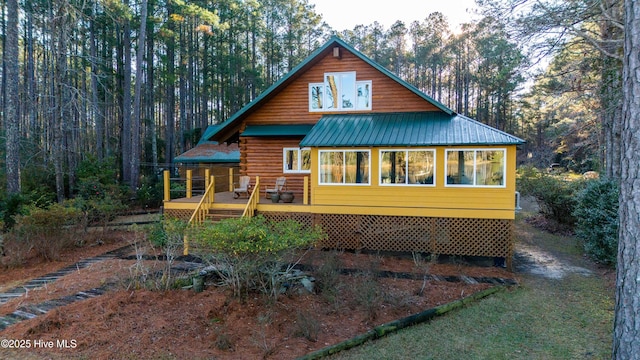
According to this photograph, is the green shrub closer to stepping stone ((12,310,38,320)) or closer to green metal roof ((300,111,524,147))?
green metal roof ((300,111,524,147))

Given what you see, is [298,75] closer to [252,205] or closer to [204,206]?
[252,205]

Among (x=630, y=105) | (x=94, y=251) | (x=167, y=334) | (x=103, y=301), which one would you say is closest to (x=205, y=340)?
(x=167, y=334)

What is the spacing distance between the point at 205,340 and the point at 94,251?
7784 millimetres

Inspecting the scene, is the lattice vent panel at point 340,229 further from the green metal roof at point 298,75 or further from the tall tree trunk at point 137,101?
the tall tree trunk at point 137,101

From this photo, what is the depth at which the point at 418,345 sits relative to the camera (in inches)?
199

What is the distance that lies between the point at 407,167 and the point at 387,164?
58 centimetres

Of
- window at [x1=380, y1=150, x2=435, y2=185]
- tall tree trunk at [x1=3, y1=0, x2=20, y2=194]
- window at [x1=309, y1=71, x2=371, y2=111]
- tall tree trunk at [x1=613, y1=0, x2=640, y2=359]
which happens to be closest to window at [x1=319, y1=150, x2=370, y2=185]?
window at [x1=380, y1=150, x2=435, y2=185]

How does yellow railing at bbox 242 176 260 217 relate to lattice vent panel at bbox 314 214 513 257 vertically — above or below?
above

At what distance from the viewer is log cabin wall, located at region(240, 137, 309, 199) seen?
44.8 feet

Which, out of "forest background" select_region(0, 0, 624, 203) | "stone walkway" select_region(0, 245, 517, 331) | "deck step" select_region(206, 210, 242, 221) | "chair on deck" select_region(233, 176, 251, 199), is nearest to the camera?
"stone walkway" select_region(0, 245, 517, 331)

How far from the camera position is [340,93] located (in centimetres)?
1260

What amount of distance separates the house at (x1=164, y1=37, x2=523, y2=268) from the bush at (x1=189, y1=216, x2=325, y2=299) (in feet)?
12.8

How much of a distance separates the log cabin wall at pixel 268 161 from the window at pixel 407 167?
13.7 feet

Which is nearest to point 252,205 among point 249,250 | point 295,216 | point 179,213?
point 295,216
